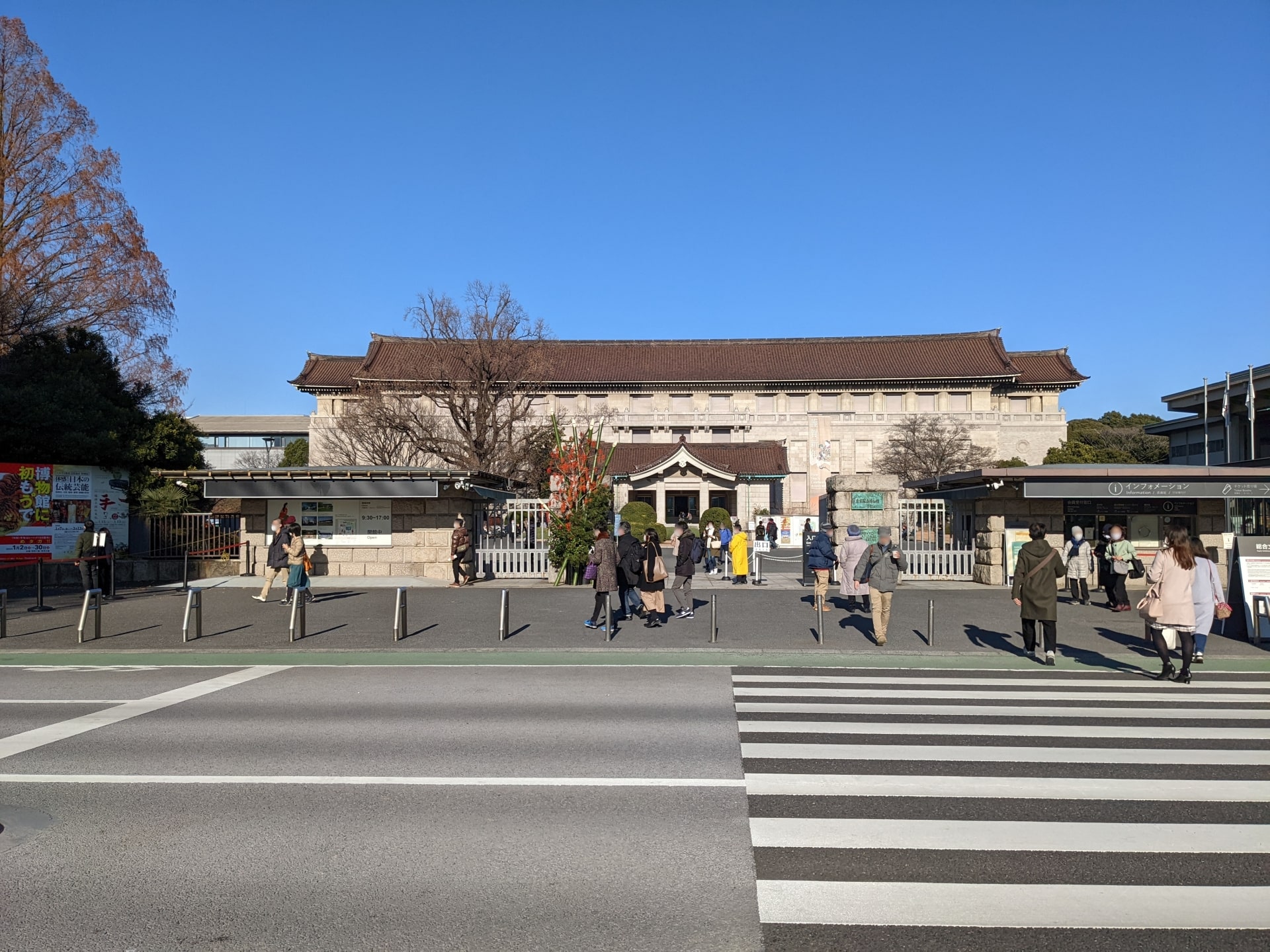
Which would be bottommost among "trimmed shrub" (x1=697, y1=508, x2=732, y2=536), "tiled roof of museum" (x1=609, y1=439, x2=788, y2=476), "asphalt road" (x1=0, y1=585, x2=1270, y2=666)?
"asphalt road" (x1=0, y1=585, x2=1270, y2=666)

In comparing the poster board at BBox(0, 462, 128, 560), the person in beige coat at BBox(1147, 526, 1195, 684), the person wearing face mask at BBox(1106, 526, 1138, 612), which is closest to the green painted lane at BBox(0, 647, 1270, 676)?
the person in beige coat at BBox(1147, 526, 1195, 684)

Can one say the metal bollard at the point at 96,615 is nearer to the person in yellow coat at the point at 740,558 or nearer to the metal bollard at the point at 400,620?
the metal bollard at the point at 400,620

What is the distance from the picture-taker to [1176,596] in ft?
35.0

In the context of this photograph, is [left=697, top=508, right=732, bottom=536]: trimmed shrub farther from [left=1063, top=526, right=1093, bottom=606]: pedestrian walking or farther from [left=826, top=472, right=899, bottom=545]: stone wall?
[left=1063, top=526, right=1093, bottom=606]: pedestrian walking

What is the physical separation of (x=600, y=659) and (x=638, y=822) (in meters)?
7.26

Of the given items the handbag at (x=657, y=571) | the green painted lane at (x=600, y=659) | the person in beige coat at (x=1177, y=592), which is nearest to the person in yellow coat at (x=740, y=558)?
the handbag at (x=657, y=571)

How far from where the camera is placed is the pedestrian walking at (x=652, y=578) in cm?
1578

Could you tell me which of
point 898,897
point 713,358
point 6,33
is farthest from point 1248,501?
point 713,358

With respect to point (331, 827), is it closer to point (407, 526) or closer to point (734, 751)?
point (734, 751)

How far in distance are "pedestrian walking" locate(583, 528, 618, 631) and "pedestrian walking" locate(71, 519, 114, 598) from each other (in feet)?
34.3

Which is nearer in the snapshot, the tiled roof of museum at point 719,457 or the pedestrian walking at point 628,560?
the pedestrian walking at point 628,560

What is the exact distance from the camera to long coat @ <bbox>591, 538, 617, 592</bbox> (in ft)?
49.5

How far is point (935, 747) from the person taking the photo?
7.66 metres

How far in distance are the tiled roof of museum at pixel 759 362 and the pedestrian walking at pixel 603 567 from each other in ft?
167
